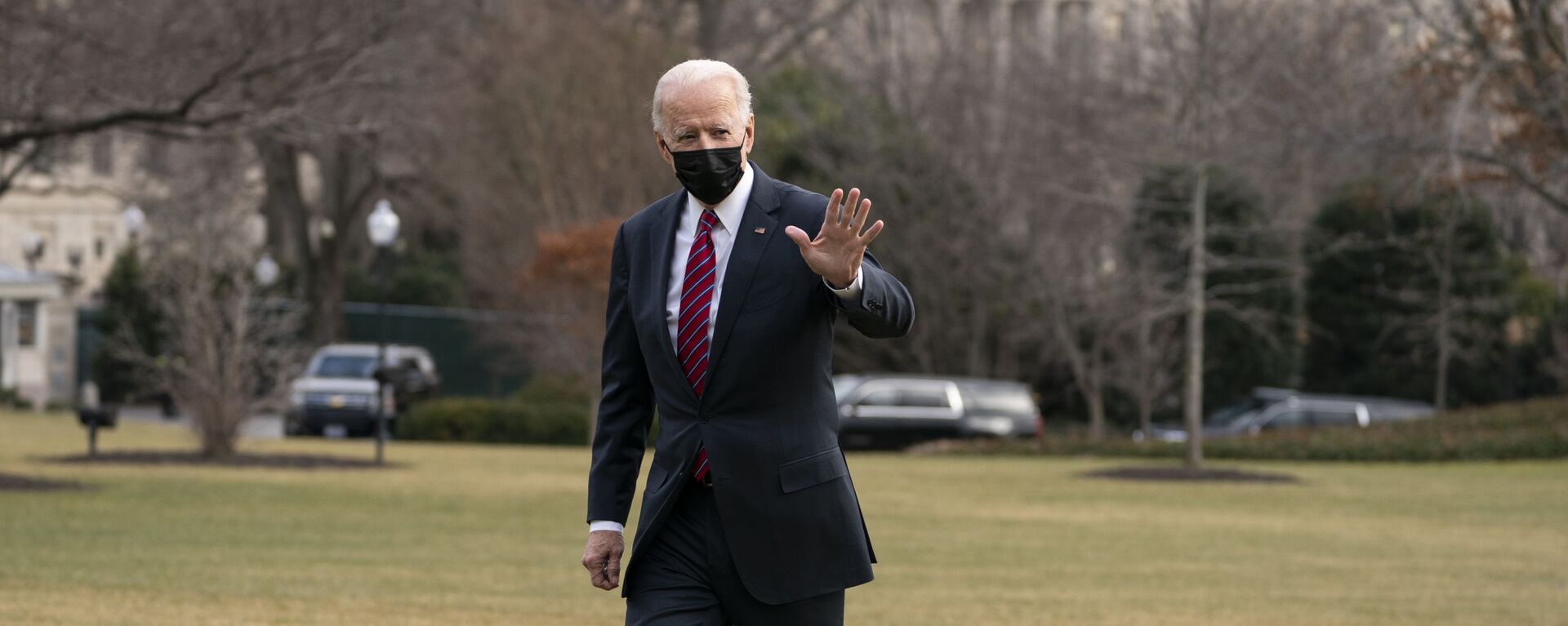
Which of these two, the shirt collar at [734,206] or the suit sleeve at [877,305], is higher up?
the shirt collar at [734,206]

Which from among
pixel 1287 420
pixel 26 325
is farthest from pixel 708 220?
pixel 26 325

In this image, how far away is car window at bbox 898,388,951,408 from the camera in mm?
35250

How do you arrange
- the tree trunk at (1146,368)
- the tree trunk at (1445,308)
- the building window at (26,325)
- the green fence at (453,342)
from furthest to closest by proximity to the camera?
1. the building window at (26,325)
2. the green fence at (453,342)
3. the tree trunk at (1445,308)
4. the tree trunk at (1146,368)

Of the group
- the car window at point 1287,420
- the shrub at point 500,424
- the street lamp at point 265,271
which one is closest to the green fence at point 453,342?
the street lamp at point 265,271

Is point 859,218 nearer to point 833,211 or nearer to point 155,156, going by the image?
point 833,211

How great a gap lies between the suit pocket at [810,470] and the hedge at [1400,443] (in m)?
25.6

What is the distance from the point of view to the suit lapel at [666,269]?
4.48m

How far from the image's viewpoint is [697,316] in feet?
14.7

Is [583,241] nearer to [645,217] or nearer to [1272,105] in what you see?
[1272,105]

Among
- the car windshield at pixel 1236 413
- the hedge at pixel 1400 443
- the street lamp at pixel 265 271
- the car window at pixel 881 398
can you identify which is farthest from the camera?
the street lamp at pixel 265 271

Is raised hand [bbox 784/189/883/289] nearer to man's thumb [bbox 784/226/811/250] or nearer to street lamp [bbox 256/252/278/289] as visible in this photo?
man's thumb [bbox 784/226/811/250]

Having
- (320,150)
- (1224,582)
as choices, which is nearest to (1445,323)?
(320,150)

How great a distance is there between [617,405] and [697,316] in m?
0.36

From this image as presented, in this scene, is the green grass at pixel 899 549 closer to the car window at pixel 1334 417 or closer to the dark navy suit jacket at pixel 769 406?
the dark navy suit jacket at pixel 769 406
